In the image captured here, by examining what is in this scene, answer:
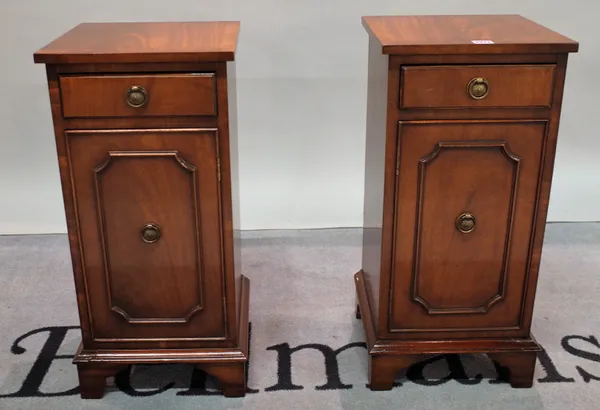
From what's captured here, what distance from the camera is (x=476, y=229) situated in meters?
1.40

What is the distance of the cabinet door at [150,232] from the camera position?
1306mm

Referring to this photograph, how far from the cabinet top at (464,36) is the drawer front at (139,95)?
347 mm

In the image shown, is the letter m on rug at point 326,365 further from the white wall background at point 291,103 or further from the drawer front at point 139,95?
the white wall background at point 291,103

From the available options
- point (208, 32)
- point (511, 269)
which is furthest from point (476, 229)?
point (208, 32)

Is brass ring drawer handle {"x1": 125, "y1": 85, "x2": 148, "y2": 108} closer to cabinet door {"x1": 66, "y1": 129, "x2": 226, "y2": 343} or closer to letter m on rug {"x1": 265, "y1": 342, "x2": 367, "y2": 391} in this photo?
cabinet door {"x1": 66, "y1": 129, "x2": 226, "y2": 343}

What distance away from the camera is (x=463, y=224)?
1396mm

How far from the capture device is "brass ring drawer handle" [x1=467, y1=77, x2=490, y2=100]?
1.27 metres

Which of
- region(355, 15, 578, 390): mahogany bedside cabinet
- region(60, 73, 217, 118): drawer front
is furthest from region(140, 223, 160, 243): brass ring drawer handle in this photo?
region(355, 15, 578, 390): mahogany bedside cabinet

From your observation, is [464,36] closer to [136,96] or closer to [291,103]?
[136,96]

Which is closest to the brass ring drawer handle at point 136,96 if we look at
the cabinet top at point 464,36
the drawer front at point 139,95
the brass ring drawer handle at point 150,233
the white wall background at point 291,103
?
the drawer front at point 139,95

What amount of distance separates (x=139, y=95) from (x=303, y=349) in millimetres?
754

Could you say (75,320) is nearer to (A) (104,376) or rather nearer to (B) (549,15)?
(A) (104,376)

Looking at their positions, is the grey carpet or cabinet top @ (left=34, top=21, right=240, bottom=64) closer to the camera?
cabinet top @ (left=34, top=21, right=240, bottom=64)

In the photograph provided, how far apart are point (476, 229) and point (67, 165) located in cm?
82
